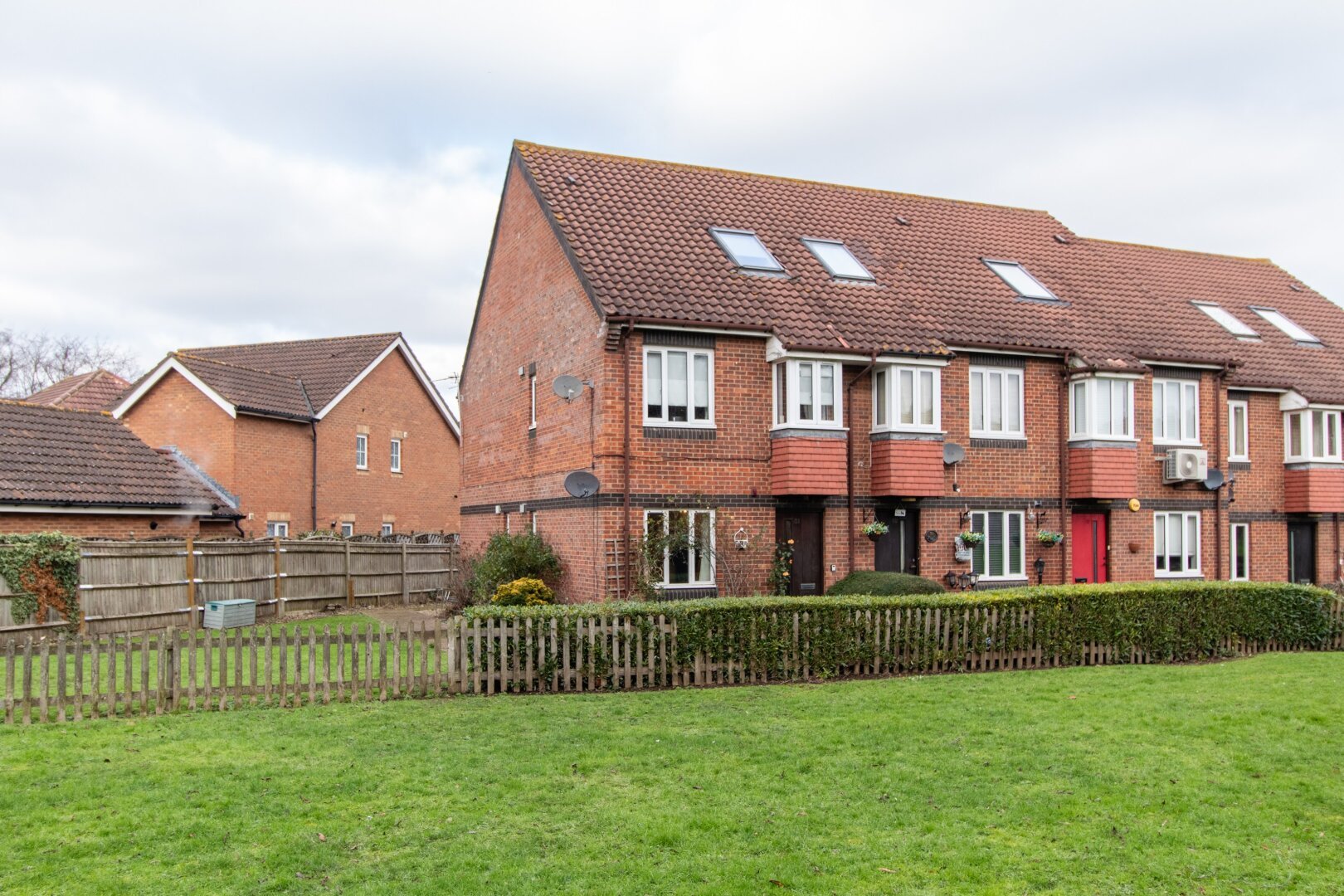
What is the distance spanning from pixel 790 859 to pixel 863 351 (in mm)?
13218

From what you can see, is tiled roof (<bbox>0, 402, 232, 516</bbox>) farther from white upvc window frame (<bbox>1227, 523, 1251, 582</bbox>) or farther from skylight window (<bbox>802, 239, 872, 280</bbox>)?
white upvc window frame (<bbox>1227, 523, 1251, 582</bbox>)

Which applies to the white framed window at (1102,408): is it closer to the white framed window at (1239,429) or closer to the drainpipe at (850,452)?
the white framed window at (1239,429)

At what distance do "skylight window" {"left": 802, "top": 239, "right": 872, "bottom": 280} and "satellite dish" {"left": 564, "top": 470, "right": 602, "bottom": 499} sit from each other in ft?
23.6

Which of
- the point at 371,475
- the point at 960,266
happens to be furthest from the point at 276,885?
the point at 371,475

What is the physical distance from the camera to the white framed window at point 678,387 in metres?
18.8

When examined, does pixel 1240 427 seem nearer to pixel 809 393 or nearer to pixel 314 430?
pixel 809 393

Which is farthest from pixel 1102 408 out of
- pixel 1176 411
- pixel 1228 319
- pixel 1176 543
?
pixel 1228 319

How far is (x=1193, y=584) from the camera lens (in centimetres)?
1695

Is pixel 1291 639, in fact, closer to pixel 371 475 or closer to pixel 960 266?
pixel 960 266

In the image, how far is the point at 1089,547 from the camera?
876 inches

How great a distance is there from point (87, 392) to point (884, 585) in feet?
95.6

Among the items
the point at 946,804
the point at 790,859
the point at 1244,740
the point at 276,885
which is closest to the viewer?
the point at 276,885

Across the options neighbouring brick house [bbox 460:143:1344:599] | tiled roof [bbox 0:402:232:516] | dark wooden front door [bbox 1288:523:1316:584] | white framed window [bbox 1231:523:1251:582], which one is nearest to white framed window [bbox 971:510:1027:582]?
neighbouring brick house [bbox 460:143:1344:599]

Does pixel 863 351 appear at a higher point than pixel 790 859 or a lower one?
higher
